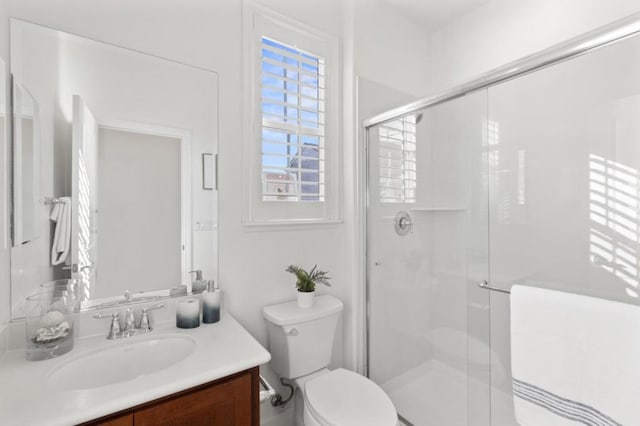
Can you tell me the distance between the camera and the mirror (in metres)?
1.06

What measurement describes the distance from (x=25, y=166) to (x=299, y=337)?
4.09 feet

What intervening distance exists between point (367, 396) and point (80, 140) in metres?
1.54

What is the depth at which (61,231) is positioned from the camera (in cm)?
112

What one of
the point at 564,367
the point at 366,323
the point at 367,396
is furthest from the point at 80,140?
the point at 564,367

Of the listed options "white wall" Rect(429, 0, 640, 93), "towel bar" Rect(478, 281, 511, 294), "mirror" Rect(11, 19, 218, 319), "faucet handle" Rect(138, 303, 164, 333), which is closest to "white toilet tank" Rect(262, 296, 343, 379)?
"mirror" Rect(11, 19, 218, 319)

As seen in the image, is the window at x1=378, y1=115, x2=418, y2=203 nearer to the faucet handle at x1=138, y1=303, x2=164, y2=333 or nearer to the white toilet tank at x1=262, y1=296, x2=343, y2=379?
the white toilet tank at x1=262, y1=296, x2=343, y2=379

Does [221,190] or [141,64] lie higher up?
[141,64]

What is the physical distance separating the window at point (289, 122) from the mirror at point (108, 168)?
8.8 inches

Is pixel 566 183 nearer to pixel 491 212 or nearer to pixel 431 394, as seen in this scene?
pixel 491 212

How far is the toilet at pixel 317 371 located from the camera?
1.24 m

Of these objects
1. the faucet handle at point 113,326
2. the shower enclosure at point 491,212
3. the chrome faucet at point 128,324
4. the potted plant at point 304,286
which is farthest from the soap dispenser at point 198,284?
the shower enclosure at point 491,212

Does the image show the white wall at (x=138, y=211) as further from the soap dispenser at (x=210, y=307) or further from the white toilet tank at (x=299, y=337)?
the white toilet tank at (x=299, y=337)

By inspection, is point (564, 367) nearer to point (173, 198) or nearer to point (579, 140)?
point (579, 140)

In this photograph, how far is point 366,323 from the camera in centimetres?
189
